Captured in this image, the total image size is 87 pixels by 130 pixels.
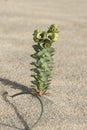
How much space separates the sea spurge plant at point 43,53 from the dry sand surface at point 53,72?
16 cm

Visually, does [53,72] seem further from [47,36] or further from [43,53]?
[47,36]

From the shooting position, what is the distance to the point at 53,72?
4.17m

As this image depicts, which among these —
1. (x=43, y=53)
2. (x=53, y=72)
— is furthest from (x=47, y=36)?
(x=53, y=72)

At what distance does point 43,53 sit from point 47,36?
0.59 ft

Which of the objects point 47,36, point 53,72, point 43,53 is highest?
point 47,36

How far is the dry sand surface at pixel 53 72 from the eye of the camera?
122 inches

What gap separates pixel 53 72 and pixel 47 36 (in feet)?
→ 3.46

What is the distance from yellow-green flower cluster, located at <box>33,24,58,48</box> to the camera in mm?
3145

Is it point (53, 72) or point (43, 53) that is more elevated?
point (43, 53)

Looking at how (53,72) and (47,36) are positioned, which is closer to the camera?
(47,36)

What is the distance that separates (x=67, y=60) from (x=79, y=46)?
0.69m

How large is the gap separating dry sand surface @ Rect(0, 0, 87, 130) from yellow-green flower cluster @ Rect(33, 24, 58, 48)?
0.59 metres

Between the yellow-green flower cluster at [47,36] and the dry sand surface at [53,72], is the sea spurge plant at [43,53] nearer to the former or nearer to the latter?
the yellow-green flower cluster at [47,36]

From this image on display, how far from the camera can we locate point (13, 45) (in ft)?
16.6
